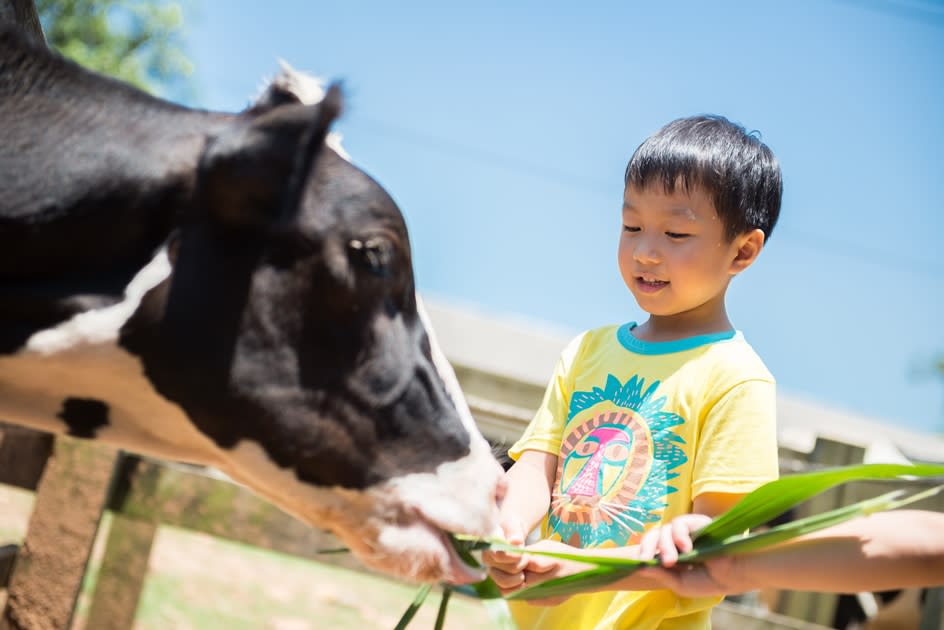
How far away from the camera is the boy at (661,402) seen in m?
2.02

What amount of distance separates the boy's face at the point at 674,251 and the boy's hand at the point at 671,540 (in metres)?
0.55

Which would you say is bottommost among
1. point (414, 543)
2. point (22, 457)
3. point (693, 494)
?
point (22, 457)

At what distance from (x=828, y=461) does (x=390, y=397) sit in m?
3.36

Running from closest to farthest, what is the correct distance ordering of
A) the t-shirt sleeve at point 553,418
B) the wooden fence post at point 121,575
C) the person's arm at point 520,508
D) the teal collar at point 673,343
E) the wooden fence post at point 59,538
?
the person's arm at point 520,508
the teal collar at point 673,343
the t-shirt sleeve at point 553,418
the wooden fence post at point 59,538
the wooden fence post at point 121,575

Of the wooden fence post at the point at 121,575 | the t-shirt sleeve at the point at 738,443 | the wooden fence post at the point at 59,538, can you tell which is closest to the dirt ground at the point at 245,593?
the wooden fence post at the point at 121,575

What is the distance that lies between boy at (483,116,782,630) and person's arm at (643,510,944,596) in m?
0.17

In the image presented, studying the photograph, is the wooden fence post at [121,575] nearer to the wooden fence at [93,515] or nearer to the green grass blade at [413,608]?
the wooden fence at [93,515]

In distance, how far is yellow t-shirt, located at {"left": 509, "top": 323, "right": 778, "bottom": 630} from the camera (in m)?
2.01

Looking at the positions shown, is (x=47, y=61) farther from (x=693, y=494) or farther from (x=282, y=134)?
(x=693, y=494)

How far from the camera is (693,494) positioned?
6.63 feet

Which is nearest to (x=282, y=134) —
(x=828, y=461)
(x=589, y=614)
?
(x=589, y=614)

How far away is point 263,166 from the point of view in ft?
6.15

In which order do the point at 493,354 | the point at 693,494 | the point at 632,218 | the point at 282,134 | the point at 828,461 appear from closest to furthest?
the point at 282,134
the point at 693,494
the point at 632,218
the point at 828,461
the point at 493,354

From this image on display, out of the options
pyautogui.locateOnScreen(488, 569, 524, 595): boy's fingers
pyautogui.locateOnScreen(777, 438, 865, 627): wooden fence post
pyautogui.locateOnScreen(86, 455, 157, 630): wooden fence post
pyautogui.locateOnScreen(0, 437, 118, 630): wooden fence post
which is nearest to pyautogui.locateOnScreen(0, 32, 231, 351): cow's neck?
pyautogui.locateOnScreen(488, 569, 524, 595): boy's fingers
